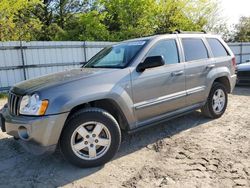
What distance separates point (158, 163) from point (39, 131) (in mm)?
1599

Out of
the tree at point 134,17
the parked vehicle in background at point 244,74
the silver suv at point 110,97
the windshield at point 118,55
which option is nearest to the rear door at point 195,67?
the silver suv at point 110,97

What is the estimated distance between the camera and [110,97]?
3.72 meters

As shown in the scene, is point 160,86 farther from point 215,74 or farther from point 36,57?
point 36,57

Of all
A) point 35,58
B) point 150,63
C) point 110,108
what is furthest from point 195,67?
point 35,58

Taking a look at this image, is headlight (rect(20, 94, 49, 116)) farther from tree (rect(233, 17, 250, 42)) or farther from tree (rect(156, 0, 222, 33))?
tree (rect(233, 17, 250, 42))

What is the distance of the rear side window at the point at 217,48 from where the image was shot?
5.57 meters

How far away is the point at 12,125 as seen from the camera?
351cm

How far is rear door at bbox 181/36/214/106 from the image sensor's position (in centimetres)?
488

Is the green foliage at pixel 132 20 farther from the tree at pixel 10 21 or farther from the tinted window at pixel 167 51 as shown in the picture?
the tinted window at pixel 167 51

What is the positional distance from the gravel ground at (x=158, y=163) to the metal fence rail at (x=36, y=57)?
5.68m

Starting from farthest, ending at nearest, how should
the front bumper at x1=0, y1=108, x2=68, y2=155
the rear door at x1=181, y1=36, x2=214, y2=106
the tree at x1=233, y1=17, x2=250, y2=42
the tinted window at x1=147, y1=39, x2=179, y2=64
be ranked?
the tree at x1=233, y1=17, x2=250, y2=42 < the rear door at x1=181, y1=36, x2=214, y2=106 < the tinted window at x1=147, y1=39, x2=179, y2=64 < the front bumper at x1=0, y1=108, x2=68, y2=155

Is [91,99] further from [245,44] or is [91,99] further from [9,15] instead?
[245,44]

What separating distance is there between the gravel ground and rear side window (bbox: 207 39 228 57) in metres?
1.51

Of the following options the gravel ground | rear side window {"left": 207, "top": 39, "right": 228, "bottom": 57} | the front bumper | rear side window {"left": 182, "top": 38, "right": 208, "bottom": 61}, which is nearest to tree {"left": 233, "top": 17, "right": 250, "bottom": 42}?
rear side window {"left": 207, "top": 39, "right": 228, "bottom": 57}
